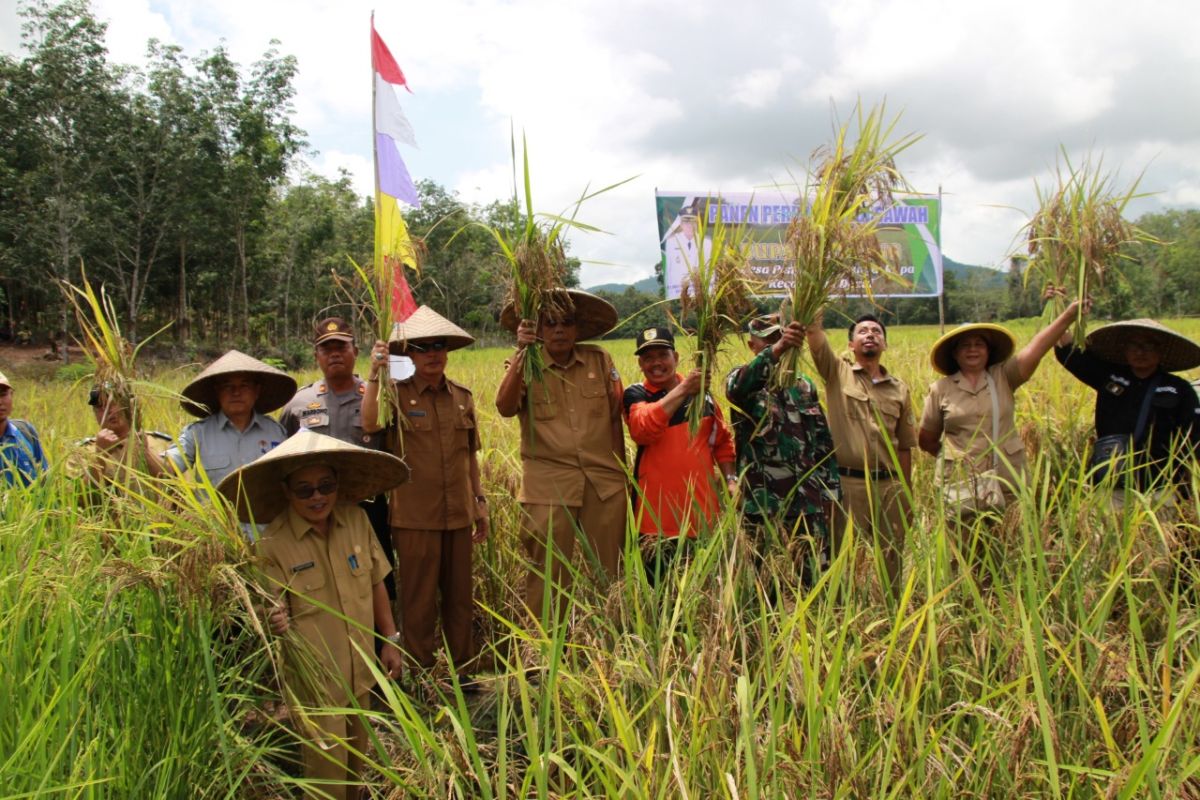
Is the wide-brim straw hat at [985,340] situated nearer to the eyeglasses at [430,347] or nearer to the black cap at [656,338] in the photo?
the black cap at [656,338]

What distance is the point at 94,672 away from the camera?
199cm

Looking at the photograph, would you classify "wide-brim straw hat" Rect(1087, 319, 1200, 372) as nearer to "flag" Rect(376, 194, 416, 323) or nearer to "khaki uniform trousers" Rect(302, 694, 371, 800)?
"flag" Rect(376, 194, 416, 323)

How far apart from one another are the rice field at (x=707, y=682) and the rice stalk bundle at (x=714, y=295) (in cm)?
77

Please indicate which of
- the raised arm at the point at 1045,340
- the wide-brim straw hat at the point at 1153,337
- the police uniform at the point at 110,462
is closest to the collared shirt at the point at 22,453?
the police uniform at the point at 110,462

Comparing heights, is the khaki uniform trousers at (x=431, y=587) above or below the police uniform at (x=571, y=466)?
below

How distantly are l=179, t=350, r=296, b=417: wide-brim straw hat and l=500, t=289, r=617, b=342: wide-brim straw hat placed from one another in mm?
1000

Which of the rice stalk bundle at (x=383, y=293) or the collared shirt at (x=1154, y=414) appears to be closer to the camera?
the rice stalk bundle at (x=383, y=293)

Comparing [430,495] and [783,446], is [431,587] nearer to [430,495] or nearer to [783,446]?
[430,495]

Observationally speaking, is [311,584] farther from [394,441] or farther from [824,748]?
[824,748]

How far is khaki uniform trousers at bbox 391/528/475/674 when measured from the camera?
135 inches

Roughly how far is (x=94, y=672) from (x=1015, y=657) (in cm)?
240

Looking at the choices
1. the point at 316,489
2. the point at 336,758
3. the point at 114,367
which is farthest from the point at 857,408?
the point at 114,367

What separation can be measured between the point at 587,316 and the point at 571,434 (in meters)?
0.57

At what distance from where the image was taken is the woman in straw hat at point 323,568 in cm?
228
